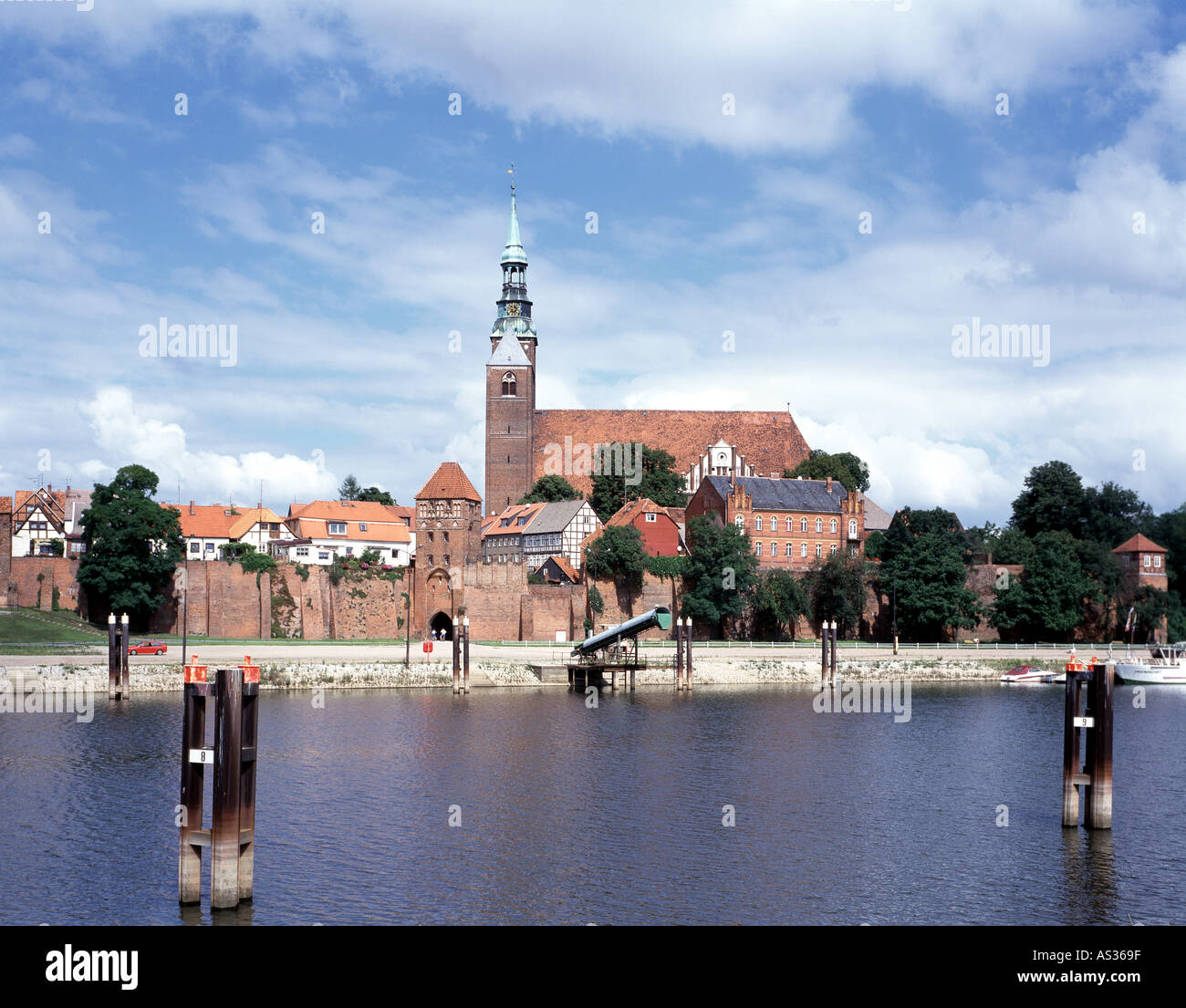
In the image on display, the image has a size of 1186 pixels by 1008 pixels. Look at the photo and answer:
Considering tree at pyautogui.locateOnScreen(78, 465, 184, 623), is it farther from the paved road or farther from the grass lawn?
the paved road

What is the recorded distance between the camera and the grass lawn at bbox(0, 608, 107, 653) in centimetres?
5522

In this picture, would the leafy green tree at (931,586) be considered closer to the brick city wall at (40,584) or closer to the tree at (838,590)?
the tree at (838,590)

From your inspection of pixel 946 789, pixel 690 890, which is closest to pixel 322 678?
pixel 946 789

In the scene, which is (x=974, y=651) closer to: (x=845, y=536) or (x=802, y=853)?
(x=845, y=536)

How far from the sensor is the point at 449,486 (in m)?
73.2

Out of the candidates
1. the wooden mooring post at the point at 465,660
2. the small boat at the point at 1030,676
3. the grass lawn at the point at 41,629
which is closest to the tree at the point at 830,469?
the small boat at the point at 1030,676

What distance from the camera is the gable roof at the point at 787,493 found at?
79750 mm

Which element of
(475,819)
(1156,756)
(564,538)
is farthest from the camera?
(564,538)

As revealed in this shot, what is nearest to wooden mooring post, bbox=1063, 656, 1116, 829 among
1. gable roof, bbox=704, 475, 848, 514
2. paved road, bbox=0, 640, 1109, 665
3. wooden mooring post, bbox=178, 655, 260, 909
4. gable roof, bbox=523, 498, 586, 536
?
wooden mooring post, bbox=178, 655, 260, 909

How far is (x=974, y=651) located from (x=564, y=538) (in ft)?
87.2

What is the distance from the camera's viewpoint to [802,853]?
2203cm

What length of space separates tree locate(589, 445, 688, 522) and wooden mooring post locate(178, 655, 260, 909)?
7112 centimetres

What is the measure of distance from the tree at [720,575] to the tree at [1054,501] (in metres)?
27.5

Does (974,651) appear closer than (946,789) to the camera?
No
